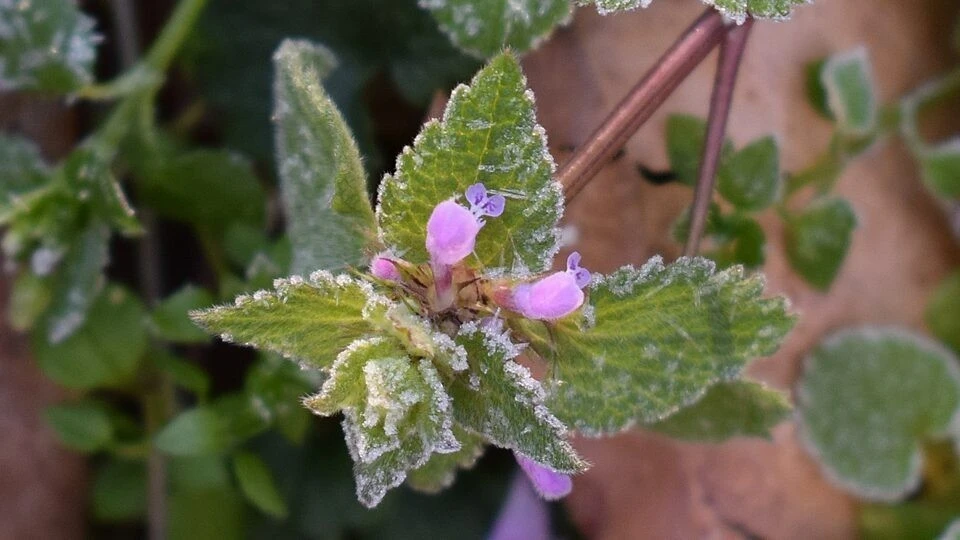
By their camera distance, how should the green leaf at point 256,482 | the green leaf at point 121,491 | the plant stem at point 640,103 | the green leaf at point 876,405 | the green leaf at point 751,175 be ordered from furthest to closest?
the green leaf at point 121,491 → the green leaf at point 876,405 → the green leaf at point 256,482 → the green leaf at point 751,175 → the plant stem at point 640,103

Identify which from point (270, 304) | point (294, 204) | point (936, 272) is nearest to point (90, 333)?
point (294, 204)

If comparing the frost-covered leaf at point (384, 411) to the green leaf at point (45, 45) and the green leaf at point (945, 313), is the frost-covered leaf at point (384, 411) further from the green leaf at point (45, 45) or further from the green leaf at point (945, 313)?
the green leaf at point (945, 313)

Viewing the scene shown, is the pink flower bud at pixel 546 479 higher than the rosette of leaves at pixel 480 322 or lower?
lower

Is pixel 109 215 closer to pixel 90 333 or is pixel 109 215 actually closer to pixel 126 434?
pixel 90 333

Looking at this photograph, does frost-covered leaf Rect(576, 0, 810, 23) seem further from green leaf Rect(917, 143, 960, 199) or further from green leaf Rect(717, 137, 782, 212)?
green leaf Rect(917, 143, 960, 199)

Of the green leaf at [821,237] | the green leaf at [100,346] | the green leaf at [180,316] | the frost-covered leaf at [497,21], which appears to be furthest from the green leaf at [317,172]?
the green leaf at [821,237]

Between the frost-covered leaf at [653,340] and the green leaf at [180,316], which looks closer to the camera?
the frost-covered leaf at [653,340]

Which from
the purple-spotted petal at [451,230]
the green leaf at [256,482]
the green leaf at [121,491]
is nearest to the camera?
the purple-spotted petal at [451,230]

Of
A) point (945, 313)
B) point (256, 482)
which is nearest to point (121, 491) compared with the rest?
point (256, 482)
